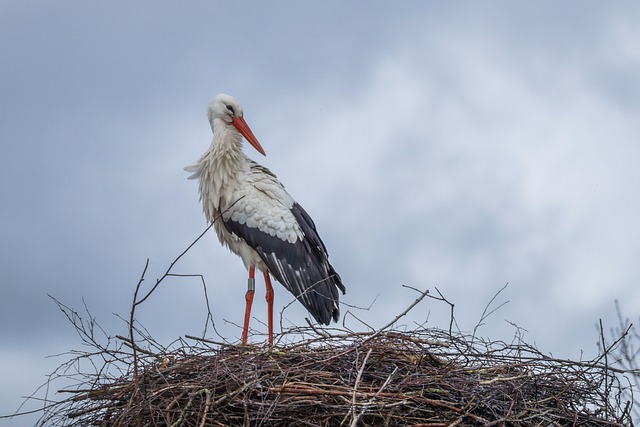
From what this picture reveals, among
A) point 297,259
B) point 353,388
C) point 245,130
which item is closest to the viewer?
point 353,388

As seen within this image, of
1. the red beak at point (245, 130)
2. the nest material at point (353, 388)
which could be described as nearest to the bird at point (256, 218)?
the red beak at point (245, 130)

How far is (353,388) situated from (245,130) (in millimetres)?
4034

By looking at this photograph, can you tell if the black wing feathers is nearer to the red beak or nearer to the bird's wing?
the bird's wing

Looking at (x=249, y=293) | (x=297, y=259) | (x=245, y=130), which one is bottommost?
(x=249, y=293)

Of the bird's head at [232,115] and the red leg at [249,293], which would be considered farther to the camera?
the bird's head at [232,115]

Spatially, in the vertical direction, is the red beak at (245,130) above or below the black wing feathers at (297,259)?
above

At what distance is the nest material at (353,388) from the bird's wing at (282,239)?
2.42 metres

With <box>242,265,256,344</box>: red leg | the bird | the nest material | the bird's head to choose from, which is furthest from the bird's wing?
the nest material

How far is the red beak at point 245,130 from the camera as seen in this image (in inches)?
354

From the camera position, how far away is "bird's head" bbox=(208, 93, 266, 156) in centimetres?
899

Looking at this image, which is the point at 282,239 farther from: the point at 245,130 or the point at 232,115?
the point at 232,115


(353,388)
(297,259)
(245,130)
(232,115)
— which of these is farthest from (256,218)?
(353,388)

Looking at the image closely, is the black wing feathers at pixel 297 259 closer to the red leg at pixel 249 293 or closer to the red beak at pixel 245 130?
the red leg at pixel 249 293

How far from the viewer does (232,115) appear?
9.03 m
